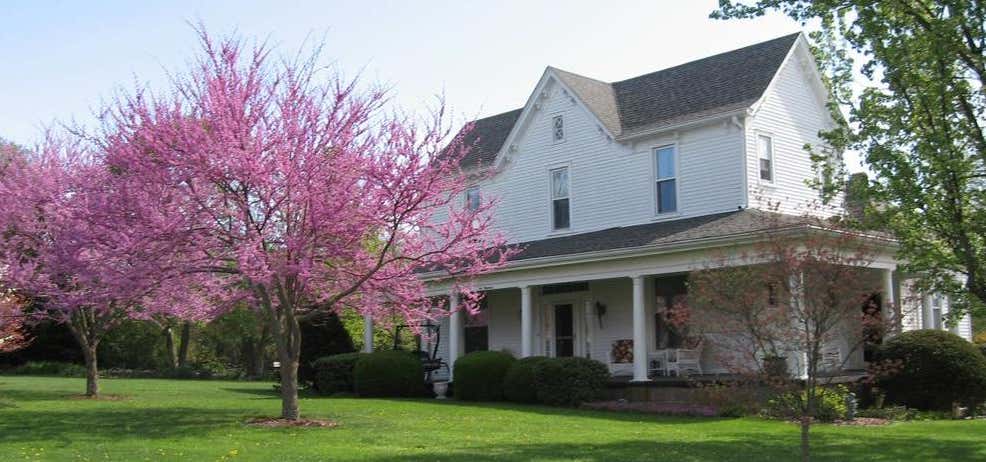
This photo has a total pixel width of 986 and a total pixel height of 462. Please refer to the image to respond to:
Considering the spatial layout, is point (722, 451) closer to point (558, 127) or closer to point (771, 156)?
point (771, 156)

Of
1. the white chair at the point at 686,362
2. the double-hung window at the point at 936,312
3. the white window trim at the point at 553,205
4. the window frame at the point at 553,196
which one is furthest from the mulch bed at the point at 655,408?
the double-hung window at the point at 936,312

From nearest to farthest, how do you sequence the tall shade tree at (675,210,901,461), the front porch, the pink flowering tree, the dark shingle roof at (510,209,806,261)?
the tall shade tree at (675,210,901,461) < the dark shingle roof at (510,209,806,261) < the front porch < the pink flowering tree

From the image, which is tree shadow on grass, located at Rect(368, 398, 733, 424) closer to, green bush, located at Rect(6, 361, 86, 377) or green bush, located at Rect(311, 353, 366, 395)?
green bush, located at Rect(311, 353, 366, 395)

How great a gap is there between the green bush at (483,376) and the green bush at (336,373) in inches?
152

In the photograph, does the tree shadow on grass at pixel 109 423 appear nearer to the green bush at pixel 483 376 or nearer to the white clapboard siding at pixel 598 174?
the green bush at pixel 483 376

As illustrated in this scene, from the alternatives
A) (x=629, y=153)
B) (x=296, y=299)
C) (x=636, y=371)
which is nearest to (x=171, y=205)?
(x=296, y=299)

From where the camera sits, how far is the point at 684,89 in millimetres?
24078

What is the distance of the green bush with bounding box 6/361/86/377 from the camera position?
136ft

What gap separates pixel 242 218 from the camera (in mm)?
15195

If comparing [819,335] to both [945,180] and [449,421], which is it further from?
[449,421]

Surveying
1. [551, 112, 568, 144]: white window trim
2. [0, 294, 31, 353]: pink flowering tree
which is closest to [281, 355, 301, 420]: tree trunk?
[0, 294, 31, 353]: pink flowering tree

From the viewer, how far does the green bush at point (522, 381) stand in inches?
842

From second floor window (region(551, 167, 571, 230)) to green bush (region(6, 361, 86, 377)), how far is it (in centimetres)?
2513

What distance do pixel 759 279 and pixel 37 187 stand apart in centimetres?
1659
